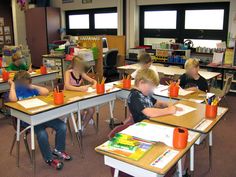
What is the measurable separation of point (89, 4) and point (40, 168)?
6379 millimetres

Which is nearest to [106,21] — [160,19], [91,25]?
[91,25]

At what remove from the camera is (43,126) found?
3023 mm

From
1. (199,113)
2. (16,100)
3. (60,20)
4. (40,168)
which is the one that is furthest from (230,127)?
(60,20)

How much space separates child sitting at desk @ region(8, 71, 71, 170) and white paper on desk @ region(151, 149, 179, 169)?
64.9 inches

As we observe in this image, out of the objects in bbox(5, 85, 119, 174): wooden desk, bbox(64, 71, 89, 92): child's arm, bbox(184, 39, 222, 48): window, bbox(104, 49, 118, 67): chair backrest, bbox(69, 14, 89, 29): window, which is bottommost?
bbox(5, 85, 119, 174): wooden desk

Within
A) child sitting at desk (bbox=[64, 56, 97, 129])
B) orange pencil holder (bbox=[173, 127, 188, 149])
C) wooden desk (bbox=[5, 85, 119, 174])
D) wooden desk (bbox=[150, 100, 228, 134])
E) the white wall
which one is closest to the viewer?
orange pencil holder (bbox=[173, 127, 188, 149])

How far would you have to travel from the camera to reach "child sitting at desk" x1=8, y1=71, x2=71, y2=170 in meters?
2.97

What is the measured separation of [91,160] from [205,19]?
4774 millimetres

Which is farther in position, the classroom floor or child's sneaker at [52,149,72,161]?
child's sneaker at [52,149,72,161]

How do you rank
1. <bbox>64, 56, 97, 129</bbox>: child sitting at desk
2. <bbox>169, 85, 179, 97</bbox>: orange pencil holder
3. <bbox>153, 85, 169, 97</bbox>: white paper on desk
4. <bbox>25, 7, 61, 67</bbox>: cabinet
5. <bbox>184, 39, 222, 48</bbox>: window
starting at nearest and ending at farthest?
<bbox>169, 85, 179, 97</bbox>: orange pencil holder, <bbox>153, 85, 169, 97</bbox>: white paper on desk, <bbox>64, 56, 97, 129</bbox>: child sitting at desk, <bbox>184, 39, 222, 48</bbox>: window, <bbox>25, 7, 61, 67</bbox>: cabinet

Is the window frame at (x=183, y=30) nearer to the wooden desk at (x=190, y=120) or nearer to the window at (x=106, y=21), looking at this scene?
the window at (x=106, y=21)

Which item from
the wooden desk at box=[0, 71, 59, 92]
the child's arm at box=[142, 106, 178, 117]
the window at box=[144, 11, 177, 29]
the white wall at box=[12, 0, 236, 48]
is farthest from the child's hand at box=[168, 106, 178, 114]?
the window at box=[144, 11, 177, 29]

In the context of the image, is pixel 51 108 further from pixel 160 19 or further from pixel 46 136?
pixel 160 19

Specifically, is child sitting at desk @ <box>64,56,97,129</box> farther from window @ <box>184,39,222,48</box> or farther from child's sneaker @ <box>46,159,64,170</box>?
window @ <box>184,39,222,48</box>
